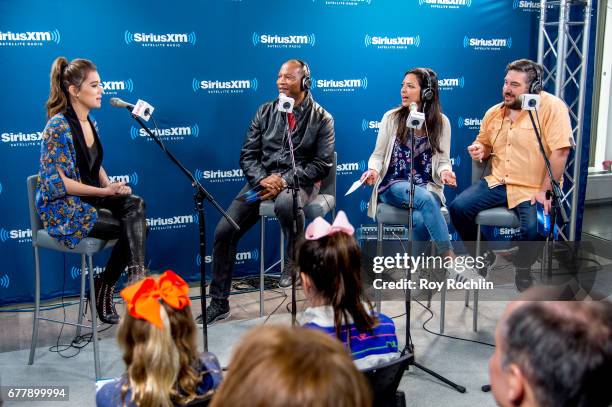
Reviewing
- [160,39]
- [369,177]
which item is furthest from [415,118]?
[160,39]

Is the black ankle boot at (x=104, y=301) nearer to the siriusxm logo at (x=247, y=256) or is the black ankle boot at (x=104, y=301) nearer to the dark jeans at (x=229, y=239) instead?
the dark jeans at (x=229, y=239)

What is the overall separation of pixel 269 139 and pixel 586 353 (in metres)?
3.09

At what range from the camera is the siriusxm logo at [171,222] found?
441cm

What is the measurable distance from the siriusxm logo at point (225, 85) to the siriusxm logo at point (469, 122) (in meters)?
1.65

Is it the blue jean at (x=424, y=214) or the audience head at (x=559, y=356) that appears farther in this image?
the blue jean at (x=424, y=214)

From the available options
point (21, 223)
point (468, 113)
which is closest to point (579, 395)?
point (21, 223)

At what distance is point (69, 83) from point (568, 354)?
9.62 feet

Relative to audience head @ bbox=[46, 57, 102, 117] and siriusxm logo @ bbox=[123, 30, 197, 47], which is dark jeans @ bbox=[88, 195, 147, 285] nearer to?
audience head @ bbox=[46, 57, 102, 117]

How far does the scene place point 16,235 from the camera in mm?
4059

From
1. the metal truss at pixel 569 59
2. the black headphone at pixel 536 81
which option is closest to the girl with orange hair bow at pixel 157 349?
the black headphone at pixel 536 81

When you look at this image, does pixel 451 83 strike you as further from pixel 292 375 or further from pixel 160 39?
pixel 292 375

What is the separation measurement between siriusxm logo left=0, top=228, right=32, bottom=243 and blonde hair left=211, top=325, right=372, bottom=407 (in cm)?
346

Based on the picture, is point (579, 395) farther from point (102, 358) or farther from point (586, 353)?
point (102, 358)

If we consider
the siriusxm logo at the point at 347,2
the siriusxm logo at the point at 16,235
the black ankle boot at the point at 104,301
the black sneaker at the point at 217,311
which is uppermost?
the siriusxm logo at the point at 347,2
